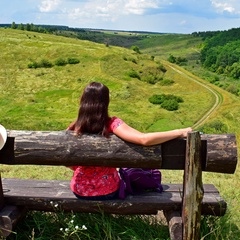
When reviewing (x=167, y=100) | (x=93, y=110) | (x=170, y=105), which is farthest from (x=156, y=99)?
(x=93, y=110)

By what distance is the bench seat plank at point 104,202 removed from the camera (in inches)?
158

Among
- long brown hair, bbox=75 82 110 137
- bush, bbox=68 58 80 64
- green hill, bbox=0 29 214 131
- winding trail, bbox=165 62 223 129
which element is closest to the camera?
long brown hair, bbox=75 82 110 137

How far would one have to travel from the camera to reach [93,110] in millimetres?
3828

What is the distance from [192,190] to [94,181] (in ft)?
3.47

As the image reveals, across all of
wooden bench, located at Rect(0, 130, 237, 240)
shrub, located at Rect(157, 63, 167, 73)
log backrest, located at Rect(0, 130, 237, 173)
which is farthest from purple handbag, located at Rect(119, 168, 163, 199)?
shrub, located at Rect(157, 63, 167, 73)

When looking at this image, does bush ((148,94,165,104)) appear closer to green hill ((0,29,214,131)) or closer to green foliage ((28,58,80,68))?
green hill ((0,29,214,131))

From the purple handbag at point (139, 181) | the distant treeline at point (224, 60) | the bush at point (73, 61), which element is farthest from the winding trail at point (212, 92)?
the purple handbag at point (139, 181)

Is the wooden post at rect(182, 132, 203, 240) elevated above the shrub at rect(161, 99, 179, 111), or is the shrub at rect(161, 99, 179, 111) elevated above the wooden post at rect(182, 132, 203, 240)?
the wooden post at rect(182, 132, 203, 240)

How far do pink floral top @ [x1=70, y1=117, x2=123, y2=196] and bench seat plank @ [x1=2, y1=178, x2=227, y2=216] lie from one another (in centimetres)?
11

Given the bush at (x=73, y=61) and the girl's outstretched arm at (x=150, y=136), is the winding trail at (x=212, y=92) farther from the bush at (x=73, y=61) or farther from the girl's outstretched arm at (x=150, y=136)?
the girl's outstretched arm at (x=150, y=136)

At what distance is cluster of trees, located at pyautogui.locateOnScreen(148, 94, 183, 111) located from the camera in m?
70.9

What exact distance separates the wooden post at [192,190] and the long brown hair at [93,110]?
842 mm

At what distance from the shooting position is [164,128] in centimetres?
5994

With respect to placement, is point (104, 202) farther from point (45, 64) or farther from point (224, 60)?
point (224, 60)
